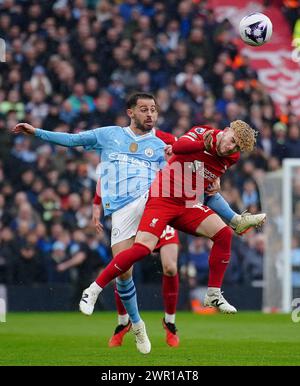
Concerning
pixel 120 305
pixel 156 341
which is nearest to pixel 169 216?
pixel 120 305

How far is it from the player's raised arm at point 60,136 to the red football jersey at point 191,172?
Result: 85 cm

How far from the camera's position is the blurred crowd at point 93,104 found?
59.0 feet

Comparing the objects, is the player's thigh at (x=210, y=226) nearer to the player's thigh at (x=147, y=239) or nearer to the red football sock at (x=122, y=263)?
the player's thigh at (x=147, y=239)

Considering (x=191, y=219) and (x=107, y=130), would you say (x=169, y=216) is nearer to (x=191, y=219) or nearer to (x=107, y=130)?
(x=191, y=219)

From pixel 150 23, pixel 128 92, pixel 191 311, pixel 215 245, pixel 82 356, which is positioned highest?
pixel 150 23

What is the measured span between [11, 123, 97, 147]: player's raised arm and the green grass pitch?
6.52 ft

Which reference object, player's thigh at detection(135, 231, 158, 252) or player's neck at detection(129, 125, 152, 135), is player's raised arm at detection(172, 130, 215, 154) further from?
player's neck at detection(129, 125, 152, 135)

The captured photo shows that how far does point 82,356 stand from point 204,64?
1242 centimetres

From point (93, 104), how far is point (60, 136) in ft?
31.2

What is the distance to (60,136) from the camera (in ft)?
34.2

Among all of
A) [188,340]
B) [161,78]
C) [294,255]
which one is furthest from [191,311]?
[188,340]

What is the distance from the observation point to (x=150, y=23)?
71.7 ft

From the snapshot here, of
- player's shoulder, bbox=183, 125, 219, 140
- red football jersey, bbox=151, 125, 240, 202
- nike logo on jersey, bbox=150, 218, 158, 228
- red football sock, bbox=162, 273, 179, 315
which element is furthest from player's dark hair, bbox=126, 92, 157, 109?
red football sock, bbox=162, 273, 179, 315

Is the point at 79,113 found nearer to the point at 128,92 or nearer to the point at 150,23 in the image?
the point at 128,92
